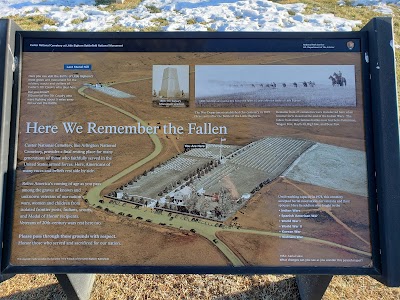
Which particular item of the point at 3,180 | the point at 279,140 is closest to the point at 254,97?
the point at 279,140

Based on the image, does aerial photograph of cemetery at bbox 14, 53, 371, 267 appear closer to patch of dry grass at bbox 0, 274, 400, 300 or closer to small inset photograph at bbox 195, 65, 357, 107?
small inset photograph at bbox 195, 65, 357, 107

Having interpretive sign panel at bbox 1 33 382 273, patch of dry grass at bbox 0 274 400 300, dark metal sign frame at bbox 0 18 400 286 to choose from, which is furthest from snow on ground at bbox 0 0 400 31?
patch of dry grass at bbox 0 274 400 300

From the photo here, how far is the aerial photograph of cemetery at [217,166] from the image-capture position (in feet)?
8.05

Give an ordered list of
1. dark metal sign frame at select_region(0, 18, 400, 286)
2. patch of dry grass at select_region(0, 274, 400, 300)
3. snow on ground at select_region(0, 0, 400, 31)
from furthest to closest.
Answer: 1. snow on ground at select_region(0, 0, 400, 31)
2. patch of dry grass at select_region(0, 274, 400, 300)
3. dark metal sign frame at select_region(0, 18, 400, 286)

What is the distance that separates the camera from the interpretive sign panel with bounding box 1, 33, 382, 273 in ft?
8.07

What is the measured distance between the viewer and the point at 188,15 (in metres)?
8.90

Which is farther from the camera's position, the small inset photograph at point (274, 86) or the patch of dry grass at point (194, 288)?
the patch of dry grass at point (194, 288)

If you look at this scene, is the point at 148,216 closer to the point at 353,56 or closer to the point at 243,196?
the point at 243,196

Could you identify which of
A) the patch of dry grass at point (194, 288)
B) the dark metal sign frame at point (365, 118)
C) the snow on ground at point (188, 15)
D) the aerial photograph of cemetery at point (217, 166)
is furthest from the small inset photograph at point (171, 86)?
the snow on ground at point (188, 15)

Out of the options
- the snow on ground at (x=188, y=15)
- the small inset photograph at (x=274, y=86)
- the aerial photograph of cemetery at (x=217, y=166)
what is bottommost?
the aerial photograph of cemetery at (x=217, y=166)

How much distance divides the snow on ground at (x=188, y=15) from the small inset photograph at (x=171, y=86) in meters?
5.84

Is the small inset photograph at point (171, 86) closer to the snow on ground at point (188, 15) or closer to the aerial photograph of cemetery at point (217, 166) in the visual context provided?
the aerial photograph of cemetery at point (217, 166)

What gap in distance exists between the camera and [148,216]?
2.46 m

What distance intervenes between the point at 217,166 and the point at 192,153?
19 centimetres
